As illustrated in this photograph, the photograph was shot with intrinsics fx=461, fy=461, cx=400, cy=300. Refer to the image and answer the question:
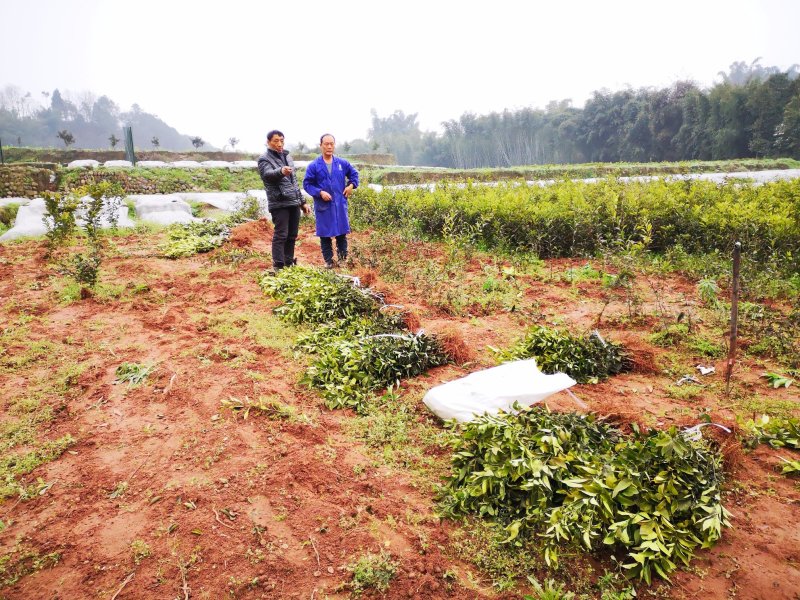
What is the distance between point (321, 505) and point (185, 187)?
17.1m

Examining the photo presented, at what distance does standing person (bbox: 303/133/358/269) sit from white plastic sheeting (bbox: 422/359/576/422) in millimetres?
3772

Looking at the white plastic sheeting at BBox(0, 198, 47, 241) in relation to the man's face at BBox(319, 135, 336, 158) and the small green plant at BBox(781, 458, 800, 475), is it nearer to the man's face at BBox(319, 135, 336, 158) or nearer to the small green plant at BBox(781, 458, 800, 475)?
the man's face at BBox(319, 135, 336, 158)

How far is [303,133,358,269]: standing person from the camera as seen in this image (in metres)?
6.11

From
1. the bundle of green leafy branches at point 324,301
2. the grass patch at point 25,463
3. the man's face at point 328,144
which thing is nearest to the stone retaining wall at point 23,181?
the man's face at point 328,144

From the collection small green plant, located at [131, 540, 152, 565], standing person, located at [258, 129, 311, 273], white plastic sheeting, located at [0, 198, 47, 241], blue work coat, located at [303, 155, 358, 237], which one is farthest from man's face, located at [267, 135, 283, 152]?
white plastic sheeting, located at [0, 198, 47, 241]

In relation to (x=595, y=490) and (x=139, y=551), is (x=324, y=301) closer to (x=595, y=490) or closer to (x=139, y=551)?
(x=139, y=551)

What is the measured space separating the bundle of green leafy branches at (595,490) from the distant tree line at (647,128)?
29.5 m

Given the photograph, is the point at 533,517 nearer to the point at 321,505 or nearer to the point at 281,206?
the point at 321,505

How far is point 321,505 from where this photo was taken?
→ 228 centimetres

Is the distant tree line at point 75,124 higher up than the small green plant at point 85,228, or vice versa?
the distant tree line at point 75,124

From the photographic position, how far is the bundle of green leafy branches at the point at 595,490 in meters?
1.95

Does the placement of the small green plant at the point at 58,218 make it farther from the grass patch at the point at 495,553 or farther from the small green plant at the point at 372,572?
the grass patch at the point at 495,553

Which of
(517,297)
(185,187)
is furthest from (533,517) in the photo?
(185,187)

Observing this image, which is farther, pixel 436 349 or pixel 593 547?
pixel 436 349
